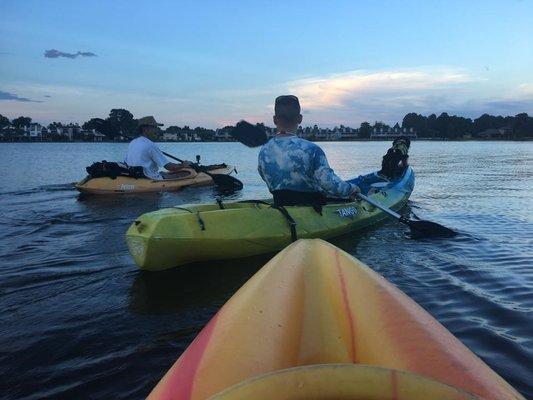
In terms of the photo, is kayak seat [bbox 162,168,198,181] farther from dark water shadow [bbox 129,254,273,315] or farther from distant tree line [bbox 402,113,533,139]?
distant tree line [bbox 402,113,533,139]

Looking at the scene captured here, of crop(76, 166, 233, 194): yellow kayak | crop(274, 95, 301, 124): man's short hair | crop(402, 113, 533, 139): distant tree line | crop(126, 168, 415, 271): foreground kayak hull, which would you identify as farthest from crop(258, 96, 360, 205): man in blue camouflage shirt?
crop(402, 113, 533, 139): distant tree line

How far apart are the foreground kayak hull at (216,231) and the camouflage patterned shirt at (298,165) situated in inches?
20.0

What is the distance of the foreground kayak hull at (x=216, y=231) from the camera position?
5207 millimetres

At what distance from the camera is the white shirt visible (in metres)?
12.4

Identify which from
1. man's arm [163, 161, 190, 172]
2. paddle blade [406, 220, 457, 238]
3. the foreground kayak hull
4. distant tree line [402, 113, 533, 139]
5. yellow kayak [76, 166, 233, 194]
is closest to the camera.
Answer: the foreground kayak hull

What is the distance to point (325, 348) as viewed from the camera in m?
2.26

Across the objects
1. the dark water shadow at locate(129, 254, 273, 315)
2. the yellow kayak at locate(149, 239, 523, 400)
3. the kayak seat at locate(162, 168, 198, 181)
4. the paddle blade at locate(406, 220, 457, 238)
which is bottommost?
the dark water shadow at locate(129, 254, 273, 315)

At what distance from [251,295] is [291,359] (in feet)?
1.71

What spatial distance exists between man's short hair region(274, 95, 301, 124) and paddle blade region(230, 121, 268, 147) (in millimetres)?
2557

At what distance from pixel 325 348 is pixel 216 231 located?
3472mm

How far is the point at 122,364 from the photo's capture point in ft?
11.3

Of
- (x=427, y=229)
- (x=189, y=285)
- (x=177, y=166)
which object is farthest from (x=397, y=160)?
(x=189, y=285)

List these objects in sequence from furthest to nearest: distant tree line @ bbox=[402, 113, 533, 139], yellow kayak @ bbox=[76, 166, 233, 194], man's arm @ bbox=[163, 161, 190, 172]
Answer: distant tree line @ bbox=[402, 113, 533, 139] → man's arm @ bbox=[163, 161, 190, 172] → yellow kayak @ bbox=[76, 166, 233, 194]

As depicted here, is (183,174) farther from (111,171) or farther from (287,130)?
(287,130)
